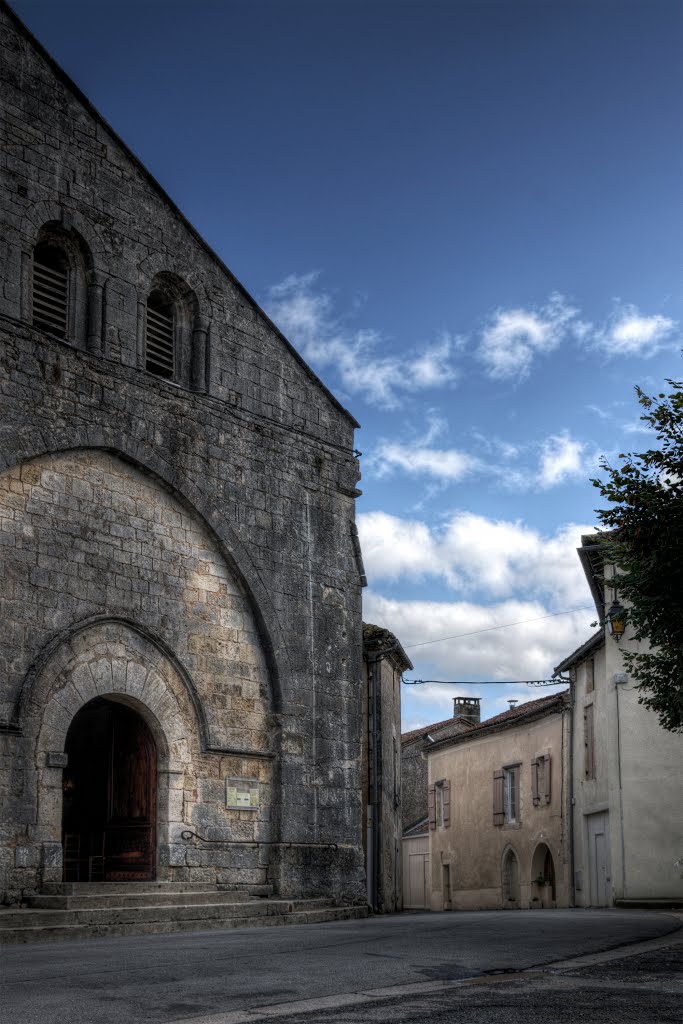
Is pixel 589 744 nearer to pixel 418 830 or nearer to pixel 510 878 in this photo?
pixel 510 878

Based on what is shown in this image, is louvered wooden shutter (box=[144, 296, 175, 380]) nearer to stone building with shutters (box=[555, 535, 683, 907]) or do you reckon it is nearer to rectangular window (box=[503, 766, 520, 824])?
stone building with shutters (box=[555, 535, 683, 907])

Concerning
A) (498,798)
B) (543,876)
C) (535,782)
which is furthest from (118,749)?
(498,798)

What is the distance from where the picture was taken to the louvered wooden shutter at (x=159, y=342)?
1432 cm

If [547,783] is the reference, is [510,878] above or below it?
below

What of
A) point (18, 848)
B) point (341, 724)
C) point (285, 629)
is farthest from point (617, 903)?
point (18, 848)

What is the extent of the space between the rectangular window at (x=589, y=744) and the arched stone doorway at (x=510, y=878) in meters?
5.74

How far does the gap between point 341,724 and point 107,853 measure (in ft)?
10.8

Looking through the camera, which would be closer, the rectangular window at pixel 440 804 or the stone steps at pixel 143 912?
the stone steps at pixel 143 912

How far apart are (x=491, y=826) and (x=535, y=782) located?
11.1 feet

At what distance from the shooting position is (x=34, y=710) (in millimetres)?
11758

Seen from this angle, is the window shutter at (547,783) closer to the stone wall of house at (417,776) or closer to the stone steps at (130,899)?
the stone steps at (130,899)

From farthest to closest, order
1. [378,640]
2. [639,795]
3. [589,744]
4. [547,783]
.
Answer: [547,783], [589,744], [639,795], [378,640]

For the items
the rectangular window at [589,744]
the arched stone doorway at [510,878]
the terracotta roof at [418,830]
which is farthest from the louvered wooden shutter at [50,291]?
the terracotta roof at [418,830]

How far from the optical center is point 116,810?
13.6 meters
